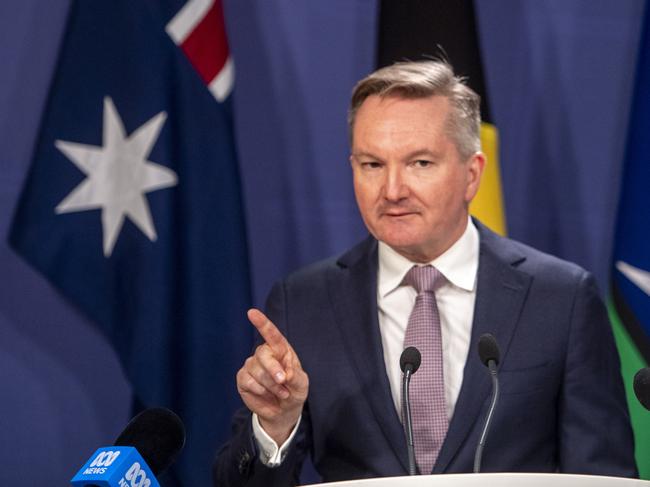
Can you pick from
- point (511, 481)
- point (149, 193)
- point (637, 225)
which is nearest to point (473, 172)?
point (637, 225)

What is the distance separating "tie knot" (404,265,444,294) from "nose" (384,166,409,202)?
202 mm

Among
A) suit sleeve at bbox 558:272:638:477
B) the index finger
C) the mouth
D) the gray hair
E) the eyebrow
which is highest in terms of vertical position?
the gray hair

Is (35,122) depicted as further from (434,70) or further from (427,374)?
(427,374)

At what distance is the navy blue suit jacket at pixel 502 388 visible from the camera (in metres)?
2.46

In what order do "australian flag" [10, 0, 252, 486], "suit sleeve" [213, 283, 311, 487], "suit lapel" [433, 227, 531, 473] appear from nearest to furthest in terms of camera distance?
"suit sleeve" [213, 283, 311, 487] → "suit lapel" [433, 227, 531, 473] → "australian flag" [10, 0, 252, 486]

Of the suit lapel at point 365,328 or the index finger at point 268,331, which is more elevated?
the index finger at point 268,331

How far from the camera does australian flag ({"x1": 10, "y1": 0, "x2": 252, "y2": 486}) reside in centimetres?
317

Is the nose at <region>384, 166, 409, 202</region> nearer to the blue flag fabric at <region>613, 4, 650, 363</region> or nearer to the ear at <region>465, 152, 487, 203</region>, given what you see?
the ear at <region>465, 152, 487, 203</region>

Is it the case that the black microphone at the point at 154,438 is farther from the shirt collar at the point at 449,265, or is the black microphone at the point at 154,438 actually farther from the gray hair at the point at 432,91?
the gray hair at the point at 432,91

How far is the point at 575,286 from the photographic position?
104 inches

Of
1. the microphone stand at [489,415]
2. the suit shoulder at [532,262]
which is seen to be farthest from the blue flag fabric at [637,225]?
the microphone stand at [489,415]

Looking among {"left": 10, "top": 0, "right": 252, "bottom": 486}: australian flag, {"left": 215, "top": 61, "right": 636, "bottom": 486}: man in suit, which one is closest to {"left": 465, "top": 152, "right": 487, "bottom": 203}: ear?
{"left": 215, "top": 61, "right": 636, "bottom": 486}: man in suit

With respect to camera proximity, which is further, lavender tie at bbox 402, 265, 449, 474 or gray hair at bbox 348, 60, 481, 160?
gray hair at bbox 348, 60, 481, 160

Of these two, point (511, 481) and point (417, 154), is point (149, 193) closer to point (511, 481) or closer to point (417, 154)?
point (417, 154)
